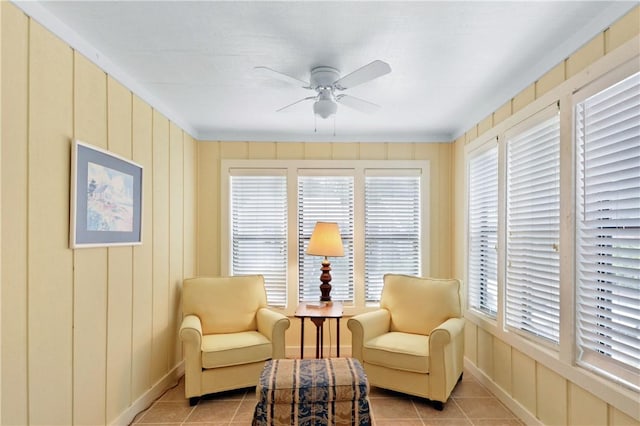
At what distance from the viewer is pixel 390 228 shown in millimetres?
4250

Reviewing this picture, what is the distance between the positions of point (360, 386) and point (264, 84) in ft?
7.14

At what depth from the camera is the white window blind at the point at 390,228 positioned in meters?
4.23

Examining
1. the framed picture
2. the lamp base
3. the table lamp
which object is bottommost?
the lamp base

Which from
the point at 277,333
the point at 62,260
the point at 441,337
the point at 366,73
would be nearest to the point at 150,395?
the point at 277,333

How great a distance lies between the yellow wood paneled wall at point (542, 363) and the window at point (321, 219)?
636 mm

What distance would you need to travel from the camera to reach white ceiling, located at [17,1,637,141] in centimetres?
184

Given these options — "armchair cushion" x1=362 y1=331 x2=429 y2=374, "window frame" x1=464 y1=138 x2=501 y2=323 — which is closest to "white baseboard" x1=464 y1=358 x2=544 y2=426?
"window frame" x1=464 y1=138 x2=501 y2=323

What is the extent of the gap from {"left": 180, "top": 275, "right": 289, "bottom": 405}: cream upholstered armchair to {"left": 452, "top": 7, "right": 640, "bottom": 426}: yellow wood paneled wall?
1.79m

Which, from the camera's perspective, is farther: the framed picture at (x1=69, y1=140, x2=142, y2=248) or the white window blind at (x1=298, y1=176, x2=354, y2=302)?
the white window blind at (x1=298, y1=176, x2=354, y2=302)

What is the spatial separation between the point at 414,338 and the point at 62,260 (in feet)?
8.84

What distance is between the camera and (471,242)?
3.65 metres

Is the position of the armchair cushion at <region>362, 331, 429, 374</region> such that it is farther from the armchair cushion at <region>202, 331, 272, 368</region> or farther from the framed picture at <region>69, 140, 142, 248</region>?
the framed picture at <region>69, 140, 142, 248</region>

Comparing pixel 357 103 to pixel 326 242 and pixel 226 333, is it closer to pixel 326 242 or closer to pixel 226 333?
pixel 326 242

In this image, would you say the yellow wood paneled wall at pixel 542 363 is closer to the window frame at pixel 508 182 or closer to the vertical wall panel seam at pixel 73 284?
the window frame at pixel 508 182
